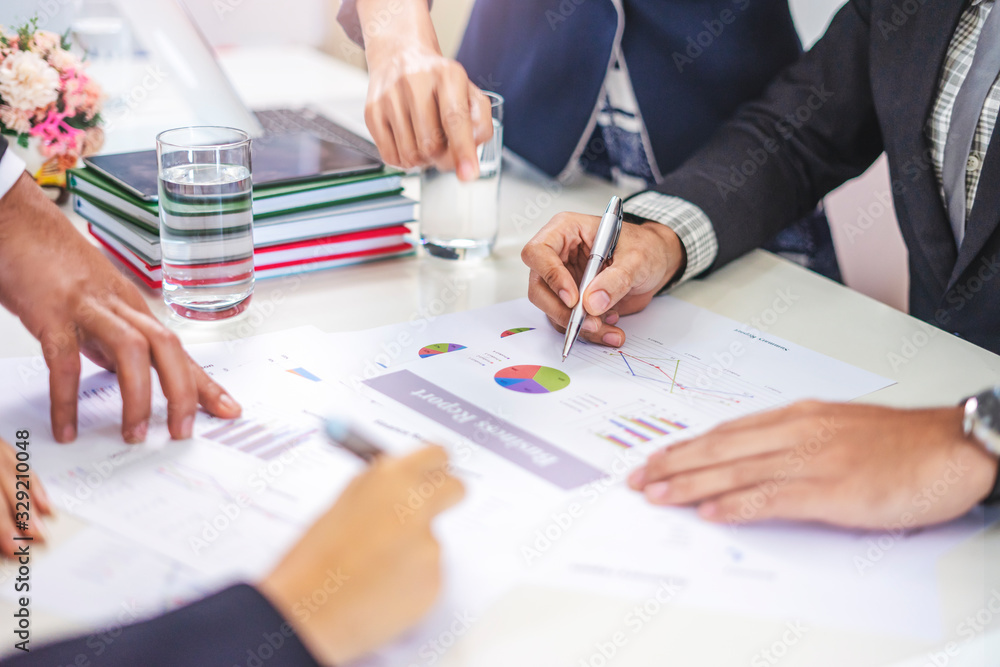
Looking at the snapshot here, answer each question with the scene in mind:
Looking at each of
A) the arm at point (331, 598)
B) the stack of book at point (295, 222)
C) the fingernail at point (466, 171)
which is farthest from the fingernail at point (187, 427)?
the fingernail at point (466, 171)

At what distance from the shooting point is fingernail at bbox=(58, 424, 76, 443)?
693 mm

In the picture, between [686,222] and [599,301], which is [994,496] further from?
[686,222]

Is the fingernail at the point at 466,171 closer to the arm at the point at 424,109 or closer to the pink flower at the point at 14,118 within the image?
the arm at the point at 424,109

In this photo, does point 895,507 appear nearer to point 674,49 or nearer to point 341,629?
point 341,629

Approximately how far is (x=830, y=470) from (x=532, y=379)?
30cm

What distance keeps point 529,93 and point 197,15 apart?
212cm

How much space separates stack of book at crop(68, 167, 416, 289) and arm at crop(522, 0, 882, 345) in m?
0.23

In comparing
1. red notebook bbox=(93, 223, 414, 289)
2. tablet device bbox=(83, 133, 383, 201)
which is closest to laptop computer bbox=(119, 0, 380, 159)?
tablet device bbox=(83, 133, 383, 201)

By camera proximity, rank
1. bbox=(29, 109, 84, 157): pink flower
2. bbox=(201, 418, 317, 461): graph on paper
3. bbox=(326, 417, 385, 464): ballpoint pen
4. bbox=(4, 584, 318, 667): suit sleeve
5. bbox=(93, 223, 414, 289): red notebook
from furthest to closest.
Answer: bbox=(29, 109, 84, 157): pink flower
bbox=(93, 223, 414, 289): red notebook
bbox=(201, 418, 317, 461): graph on paper
bbox=(326, 417, 385, 464): ballpoint pen
bbox=(4, 584, 318, 667): suit sleeve

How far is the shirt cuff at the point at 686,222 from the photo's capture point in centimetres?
108

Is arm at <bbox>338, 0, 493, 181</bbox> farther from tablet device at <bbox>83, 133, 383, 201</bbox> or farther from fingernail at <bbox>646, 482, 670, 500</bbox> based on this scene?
fingernail at <bbox>646, 482, 670, 500</bbox>

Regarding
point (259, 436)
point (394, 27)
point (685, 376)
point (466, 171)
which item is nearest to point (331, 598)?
point (259, 436)

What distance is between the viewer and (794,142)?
1.25 metres

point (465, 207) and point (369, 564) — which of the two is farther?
point (465, 207)
